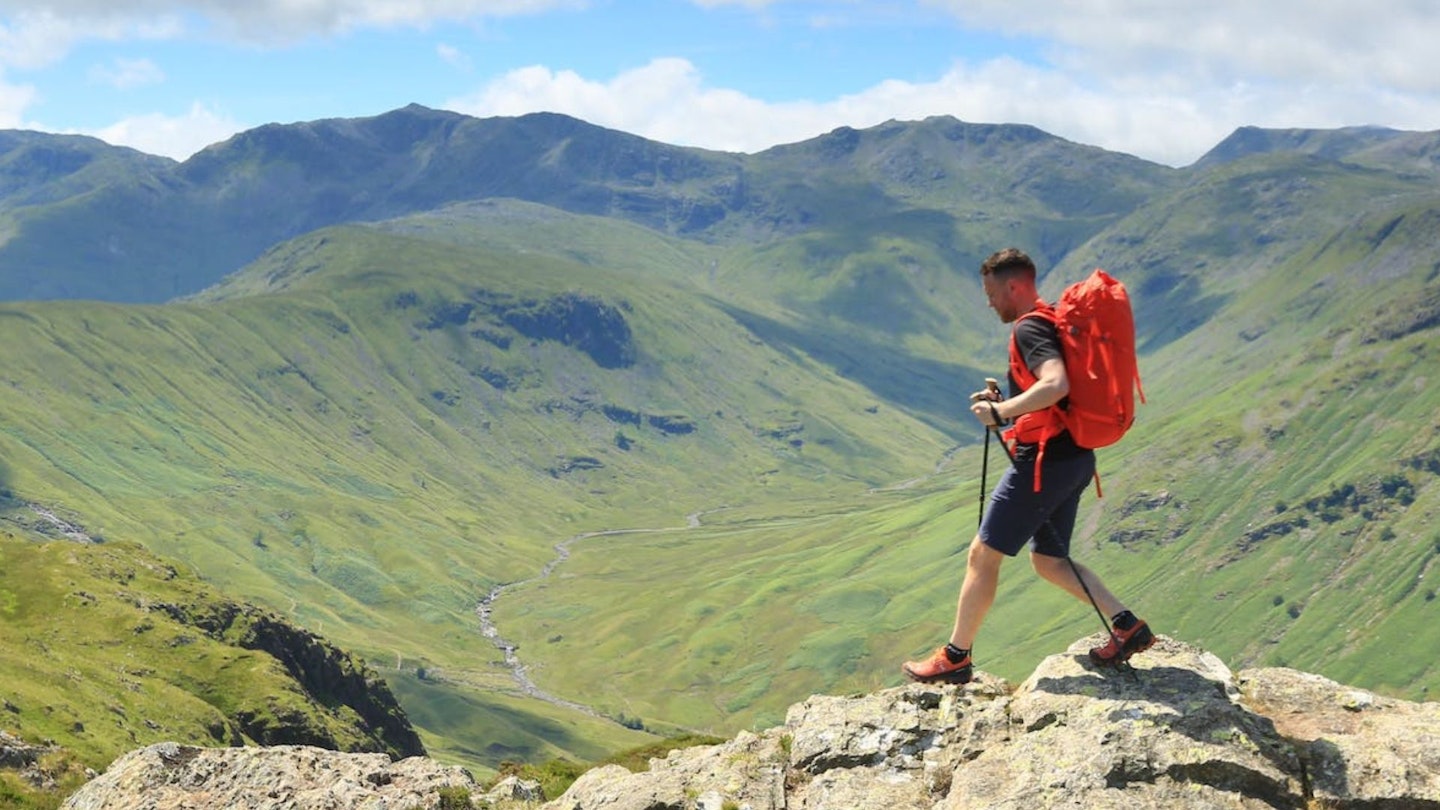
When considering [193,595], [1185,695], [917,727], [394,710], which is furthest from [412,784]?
[193,595]

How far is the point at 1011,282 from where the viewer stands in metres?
19.0

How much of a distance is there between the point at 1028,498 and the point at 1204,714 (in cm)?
401

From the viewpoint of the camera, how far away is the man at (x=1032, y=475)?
18.0 meters

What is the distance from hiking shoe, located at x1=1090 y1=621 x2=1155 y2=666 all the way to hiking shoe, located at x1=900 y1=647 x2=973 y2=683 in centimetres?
240

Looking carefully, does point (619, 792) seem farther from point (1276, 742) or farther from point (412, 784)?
point (1276, 742)

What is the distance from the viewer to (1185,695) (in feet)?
59.7

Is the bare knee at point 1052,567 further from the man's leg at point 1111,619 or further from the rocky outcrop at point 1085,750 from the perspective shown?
the rocky outcrop at point 1085,750

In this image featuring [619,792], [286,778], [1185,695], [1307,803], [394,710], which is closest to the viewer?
[1307,803]

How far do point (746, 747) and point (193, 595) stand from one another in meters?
197

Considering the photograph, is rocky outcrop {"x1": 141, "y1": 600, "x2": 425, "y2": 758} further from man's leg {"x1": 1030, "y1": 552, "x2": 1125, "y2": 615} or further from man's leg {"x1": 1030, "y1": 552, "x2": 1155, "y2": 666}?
man's leg {"x1": 1030, "y1": 552, "x2": 1155, "y2": 666}

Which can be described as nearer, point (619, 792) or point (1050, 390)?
point (1050, 390)

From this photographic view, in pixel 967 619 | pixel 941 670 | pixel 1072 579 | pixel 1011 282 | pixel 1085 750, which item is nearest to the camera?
pixel 1085 750

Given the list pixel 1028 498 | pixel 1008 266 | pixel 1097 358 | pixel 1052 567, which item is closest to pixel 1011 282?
pixel 1008 266

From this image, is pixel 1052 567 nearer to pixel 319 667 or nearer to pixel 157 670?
pixel 157 670
